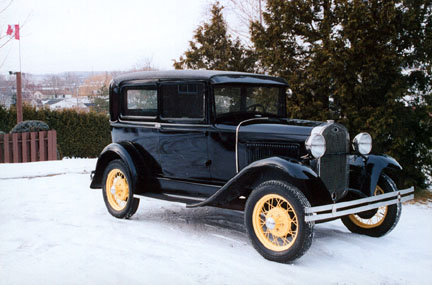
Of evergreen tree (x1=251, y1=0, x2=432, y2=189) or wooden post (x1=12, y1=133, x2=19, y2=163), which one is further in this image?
wooden post (x1=12, y1=133, x2=19, y2=163)

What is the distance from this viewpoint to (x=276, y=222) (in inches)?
160

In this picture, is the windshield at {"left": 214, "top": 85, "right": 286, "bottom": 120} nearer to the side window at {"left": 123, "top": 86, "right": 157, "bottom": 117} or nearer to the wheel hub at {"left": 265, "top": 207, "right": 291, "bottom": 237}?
the side window at {"left": 123, "top": 86, "right": 157, "bottom": 117}

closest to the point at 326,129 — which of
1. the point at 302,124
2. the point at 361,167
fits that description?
the point at 302,124

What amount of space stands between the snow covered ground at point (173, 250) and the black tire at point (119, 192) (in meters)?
0.13

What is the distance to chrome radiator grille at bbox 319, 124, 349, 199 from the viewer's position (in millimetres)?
4398

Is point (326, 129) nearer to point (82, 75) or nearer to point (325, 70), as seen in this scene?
point (325, 70)

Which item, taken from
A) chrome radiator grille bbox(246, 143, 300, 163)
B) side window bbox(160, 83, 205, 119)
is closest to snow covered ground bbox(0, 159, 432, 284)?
chrome radiator grille bbox(246, 143, 300, 163)

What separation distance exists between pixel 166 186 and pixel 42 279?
2.12 m

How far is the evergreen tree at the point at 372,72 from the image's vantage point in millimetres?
7066

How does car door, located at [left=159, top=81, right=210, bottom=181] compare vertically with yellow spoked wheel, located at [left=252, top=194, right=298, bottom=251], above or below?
above

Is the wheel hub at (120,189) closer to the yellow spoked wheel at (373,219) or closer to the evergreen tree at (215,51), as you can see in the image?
the yellow spoked wheel at (373,219)

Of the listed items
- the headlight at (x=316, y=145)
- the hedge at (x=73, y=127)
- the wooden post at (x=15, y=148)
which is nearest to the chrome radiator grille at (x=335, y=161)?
the headlight at (x=316, y=145)

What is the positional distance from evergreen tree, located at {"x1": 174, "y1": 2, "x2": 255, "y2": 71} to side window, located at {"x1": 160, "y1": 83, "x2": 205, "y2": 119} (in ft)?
16.9

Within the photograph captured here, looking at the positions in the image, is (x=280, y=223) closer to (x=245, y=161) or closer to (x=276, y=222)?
(x=276, y=222)
